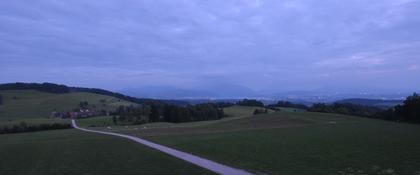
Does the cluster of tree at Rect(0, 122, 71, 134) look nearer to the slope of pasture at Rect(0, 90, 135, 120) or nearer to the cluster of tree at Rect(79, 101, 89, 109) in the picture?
the slope of pasture at Rect(0, 90, 135, 120)

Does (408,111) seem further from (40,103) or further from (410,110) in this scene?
(40,103)

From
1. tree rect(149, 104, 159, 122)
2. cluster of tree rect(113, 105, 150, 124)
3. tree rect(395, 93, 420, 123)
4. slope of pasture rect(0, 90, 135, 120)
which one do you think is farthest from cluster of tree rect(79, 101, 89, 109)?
tree rect(395, 93, 420, 123)

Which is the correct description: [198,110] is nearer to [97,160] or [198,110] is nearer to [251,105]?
[251,105]

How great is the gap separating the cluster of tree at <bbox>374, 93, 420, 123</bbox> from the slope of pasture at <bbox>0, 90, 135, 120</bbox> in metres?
109

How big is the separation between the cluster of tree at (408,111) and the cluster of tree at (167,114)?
183 feet

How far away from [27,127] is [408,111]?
8887cm

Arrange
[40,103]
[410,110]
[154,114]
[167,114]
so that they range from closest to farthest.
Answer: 1. [410,110]
2. [167,114]
3. [154,114]
4. [40,103]

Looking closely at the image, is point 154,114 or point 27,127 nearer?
point 27,127

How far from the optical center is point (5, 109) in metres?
152

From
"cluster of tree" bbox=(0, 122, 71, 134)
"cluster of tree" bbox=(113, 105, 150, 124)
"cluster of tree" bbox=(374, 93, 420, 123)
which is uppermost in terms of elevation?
"cluster of tree" bbox=(374, 93, 420, 123)

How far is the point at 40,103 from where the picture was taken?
17038cm

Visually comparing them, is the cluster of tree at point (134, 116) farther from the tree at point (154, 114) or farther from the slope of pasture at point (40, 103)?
the slope of pasture at point (40, 103)

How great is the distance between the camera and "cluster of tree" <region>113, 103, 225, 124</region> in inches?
4995

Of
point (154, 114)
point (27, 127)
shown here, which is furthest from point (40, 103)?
point (27, 127)
